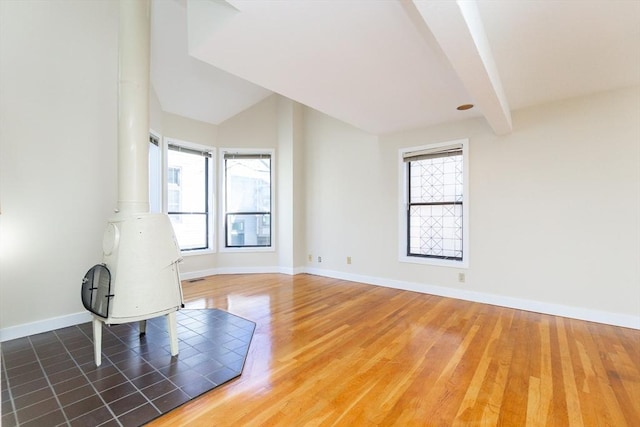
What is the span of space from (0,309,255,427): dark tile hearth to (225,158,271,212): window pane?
111 inches

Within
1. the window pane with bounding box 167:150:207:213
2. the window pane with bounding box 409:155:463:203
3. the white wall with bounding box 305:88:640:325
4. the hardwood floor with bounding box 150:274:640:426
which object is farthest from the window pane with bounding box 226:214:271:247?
the window pane with bounding box 409:155:463:203

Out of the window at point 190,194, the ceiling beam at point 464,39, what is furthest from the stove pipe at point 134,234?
the window at point 190,194

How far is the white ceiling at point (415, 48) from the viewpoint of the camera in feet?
5.92

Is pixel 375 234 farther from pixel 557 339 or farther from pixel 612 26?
pixel 612 26

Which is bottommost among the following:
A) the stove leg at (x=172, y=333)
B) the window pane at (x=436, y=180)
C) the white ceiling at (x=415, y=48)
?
the stove leg at (x=172, y=333)

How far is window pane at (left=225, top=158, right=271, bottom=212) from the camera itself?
533cm

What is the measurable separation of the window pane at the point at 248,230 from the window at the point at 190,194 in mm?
379

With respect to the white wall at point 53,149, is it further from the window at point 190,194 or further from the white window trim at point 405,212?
the white window trim at point 405,212

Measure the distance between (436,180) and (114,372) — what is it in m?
4.14

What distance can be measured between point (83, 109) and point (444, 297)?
4.81 meters

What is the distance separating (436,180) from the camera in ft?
13.5

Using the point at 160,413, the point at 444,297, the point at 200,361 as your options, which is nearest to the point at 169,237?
the point at 200,361

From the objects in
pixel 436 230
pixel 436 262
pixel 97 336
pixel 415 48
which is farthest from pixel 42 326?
pixel 436 230

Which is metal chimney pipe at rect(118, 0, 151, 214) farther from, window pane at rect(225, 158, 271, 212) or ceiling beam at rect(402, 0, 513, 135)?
window pane at rect(225, 158, 271, 212)
